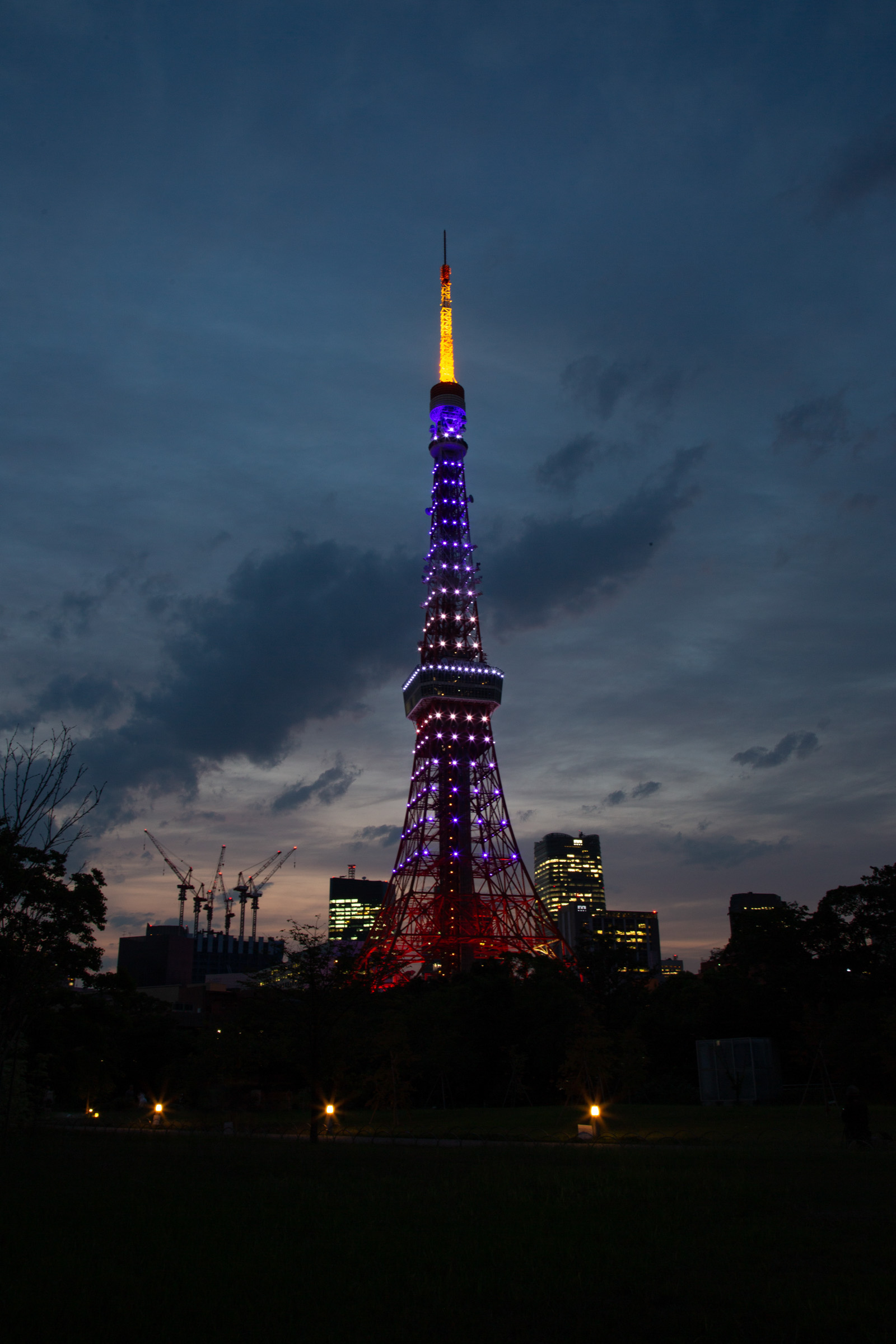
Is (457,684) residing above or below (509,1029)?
above

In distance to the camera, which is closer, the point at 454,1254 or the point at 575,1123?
the point at 454,1254

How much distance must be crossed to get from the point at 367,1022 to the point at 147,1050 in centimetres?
2948

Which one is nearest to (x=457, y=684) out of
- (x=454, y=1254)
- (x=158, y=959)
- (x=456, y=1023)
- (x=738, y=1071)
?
(x=456, y=1023)

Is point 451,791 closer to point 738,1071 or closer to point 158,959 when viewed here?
point 738,1071

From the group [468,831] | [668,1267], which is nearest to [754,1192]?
[668,1267]

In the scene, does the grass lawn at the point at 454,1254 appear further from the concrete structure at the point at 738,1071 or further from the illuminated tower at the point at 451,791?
the illuminated tower at the point at 451,791

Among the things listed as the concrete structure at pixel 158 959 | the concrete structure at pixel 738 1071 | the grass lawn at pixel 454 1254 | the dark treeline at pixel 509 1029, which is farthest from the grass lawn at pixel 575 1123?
the concrete structure at pixel 158 959

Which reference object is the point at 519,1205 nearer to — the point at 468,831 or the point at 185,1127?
the point at 185,1127

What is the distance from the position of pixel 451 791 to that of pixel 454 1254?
7563 centimetres

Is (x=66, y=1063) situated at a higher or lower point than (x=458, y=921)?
lower

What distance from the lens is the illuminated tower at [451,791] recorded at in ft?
253

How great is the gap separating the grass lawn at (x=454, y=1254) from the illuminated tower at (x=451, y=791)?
51.4 meters

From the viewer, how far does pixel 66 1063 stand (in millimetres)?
40500

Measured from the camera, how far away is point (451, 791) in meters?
85.6
